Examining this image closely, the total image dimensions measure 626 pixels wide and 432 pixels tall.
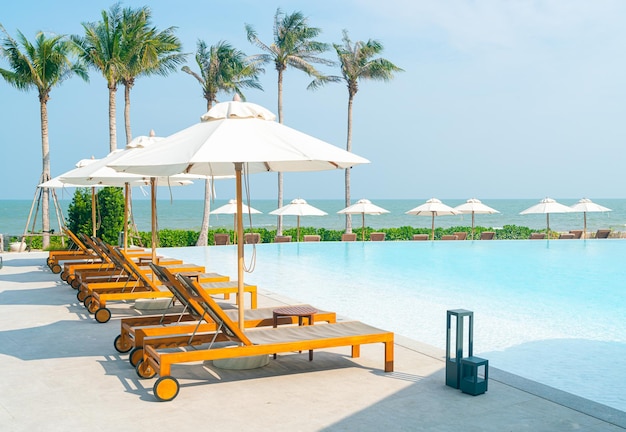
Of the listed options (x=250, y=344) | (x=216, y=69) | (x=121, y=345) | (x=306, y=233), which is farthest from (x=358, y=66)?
(x=250, y=344)

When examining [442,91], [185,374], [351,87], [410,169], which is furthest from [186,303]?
[410,169]

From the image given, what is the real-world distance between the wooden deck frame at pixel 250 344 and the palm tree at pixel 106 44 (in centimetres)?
1952

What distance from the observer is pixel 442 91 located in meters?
67.9

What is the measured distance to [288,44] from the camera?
30812 millimetres

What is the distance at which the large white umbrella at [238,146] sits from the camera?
18.5 ft

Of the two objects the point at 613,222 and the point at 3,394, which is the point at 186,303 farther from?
the point at 613,222

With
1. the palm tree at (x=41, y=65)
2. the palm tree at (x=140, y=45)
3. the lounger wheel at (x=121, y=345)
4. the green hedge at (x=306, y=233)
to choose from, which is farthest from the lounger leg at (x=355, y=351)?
the palm tree at (x=140, y=45)

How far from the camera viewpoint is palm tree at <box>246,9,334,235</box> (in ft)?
101

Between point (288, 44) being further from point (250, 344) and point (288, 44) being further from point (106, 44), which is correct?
point (250, 344)

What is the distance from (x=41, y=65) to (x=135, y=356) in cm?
1967

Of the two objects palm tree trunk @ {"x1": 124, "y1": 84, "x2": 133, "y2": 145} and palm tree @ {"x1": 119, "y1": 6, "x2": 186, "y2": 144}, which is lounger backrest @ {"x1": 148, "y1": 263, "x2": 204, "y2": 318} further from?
palm tree trunk @ {"x1": 124, "y1": 84, "x2": 133, "y2": 145}

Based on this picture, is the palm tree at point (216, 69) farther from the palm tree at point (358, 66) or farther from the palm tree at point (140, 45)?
the palm tree at point (358, 66)

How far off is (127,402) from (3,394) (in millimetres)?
1111

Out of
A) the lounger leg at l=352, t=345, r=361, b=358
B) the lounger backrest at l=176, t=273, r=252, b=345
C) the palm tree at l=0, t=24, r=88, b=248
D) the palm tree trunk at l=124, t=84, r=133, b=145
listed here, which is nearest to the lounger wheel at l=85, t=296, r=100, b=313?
the lounger backrest at l=176, t=273, r=252, b=345
